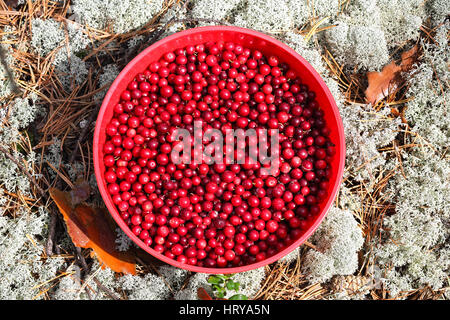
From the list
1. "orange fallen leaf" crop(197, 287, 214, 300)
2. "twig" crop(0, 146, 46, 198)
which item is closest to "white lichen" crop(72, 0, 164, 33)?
"twig" crop(0, 146, 46, 198)

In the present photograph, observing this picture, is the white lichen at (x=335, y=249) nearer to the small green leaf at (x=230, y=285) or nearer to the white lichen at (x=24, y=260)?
the small green leaf at (x=230, y=285)

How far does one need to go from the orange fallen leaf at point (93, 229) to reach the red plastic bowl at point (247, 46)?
35 cm

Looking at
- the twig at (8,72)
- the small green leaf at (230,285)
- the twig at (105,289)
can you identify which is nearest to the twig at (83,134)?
the twig at (8,72)

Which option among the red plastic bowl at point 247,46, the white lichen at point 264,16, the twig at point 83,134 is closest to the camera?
the red plastic bowl at point 247,46

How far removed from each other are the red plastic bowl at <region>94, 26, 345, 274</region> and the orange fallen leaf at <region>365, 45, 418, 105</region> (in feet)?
2.34

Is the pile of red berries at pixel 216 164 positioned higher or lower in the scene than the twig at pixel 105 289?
higher

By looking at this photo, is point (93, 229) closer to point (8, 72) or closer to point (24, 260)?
point (24, 260)

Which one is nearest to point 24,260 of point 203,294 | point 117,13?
point 203,294

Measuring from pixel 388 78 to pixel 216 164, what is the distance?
185 cm

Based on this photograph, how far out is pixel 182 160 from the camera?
3236mm

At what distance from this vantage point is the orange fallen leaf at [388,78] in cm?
376

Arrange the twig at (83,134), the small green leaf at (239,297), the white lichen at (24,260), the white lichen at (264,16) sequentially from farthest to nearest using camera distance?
the white lichen at (264,16)
the twig at (83,134)
the white lichen at (24,260)
the small green leaf at (239,297)

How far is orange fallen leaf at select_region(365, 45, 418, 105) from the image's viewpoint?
376 cm
